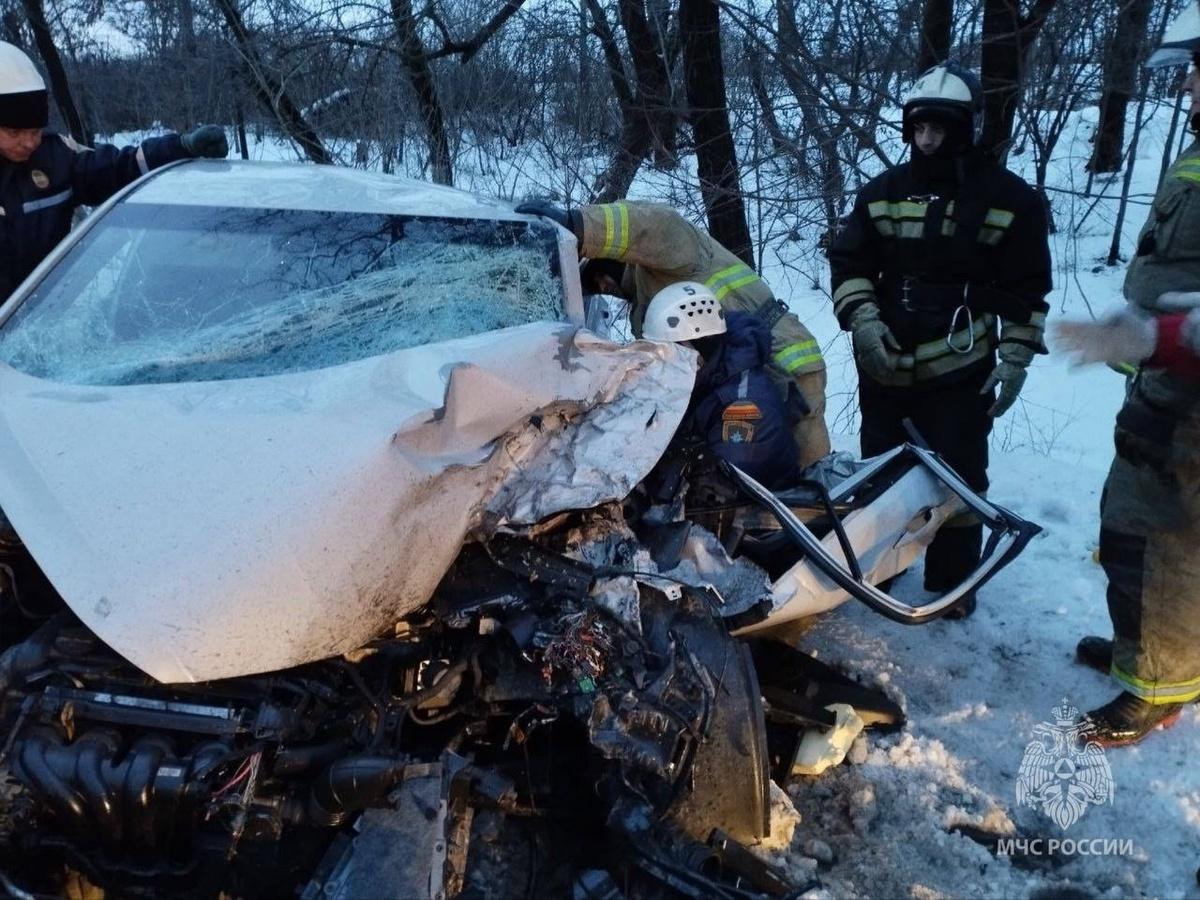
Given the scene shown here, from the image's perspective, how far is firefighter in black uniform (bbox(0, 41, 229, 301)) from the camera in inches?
147

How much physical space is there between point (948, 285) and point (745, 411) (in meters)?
1.11

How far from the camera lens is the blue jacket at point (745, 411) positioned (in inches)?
123

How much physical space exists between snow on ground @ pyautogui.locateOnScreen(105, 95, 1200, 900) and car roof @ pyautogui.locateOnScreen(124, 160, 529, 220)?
200cm

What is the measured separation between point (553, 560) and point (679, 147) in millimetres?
5303

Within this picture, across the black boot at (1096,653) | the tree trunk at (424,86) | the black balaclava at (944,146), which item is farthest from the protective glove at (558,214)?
the tree trunk at (424,86)

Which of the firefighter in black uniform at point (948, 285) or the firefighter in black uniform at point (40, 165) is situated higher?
the firefighter in black uniform at point (40, 165)

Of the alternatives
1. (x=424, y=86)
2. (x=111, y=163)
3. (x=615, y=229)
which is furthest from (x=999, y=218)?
(x=424, y=86)

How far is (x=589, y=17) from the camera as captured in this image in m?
7.79

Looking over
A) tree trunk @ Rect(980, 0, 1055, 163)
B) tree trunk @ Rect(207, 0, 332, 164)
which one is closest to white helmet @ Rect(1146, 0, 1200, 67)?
tree trunk @ Rect(980, 0, 1055, 163)

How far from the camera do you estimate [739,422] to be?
3145 millimetres

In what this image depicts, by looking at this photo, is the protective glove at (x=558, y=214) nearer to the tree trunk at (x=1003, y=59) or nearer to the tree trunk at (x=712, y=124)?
the tree trunk at (x=712, y=124)

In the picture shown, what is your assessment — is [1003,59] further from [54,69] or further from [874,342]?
[54,69]

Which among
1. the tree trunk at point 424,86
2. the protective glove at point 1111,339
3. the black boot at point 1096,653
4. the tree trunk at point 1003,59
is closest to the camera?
Answer: the protective glove at point 1111,339

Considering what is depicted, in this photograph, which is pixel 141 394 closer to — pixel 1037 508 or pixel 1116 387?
pixel 1037 508
